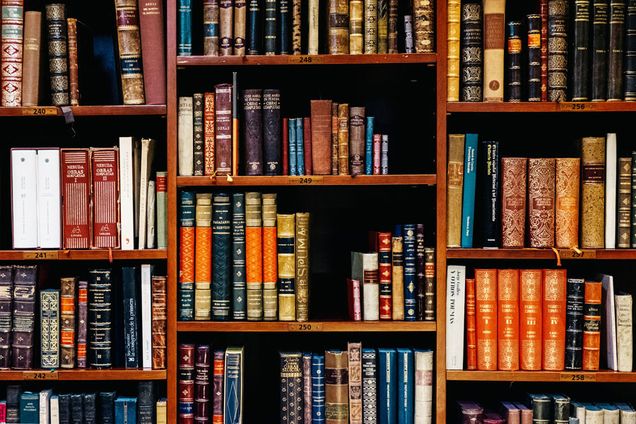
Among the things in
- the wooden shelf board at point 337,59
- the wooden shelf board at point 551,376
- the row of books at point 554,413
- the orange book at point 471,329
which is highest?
the wooden shelf board at point 337,59

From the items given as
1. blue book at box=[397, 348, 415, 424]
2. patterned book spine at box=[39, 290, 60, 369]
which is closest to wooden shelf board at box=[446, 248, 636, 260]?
blue book at box=[397, 348, 415, 424]

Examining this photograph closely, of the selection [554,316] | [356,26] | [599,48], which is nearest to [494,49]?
[599,48]

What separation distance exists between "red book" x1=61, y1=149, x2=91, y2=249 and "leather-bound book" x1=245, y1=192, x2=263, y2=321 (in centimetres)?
47

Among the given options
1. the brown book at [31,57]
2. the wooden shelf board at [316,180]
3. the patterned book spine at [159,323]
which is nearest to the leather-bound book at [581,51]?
the wooden shelf board at [316,180]

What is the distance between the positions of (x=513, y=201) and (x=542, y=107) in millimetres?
279

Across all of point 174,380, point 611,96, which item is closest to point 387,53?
point 611,96

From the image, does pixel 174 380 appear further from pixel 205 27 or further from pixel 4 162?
pixel 205 27

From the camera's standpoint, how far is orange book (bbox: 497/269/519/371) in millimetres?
1900

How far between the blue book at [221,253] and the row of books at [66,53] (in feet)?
1.16

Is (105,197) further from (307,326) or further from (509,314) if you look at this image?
(509,314)

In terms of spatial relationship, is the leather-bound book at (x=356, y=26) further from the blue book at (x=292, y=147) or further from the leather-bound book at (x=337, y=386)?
the leather-bound book at (x=337, y=386)

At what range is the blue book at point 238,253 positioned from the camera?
6.29ft

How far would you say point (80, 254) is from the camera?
1.91 metres

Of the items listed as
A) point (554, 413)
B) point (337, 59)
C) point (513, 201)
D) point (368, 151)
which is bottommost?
point (554, 413)
